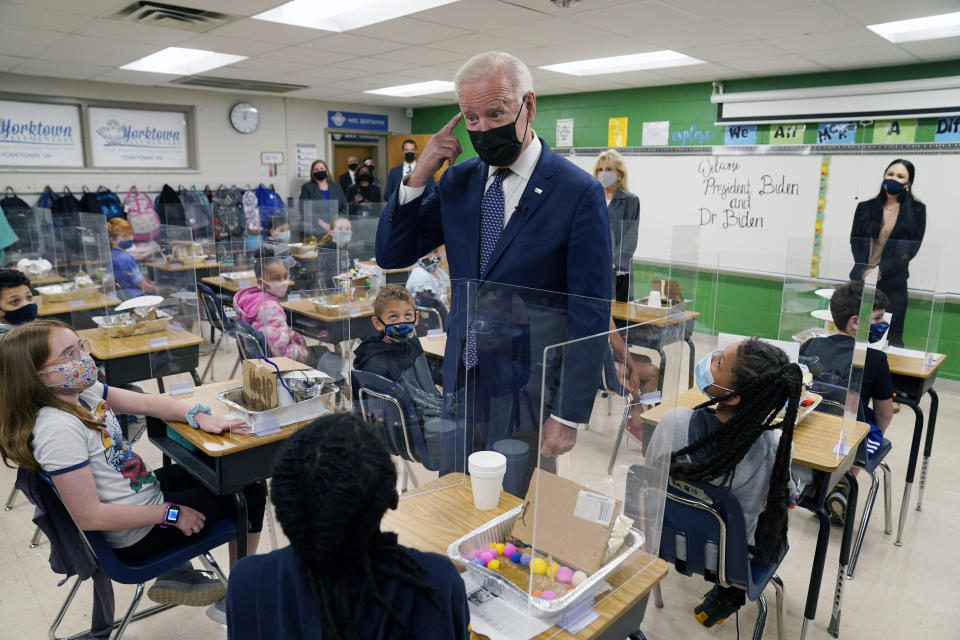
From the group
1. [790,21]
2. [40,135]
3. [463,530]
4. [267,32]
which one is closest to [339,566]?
[463,530]

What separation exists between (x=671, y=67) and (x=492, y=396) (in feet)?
17.3

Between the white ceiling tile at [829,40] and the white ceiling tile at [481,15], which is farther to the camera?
the white ceiling tile at [829,40]

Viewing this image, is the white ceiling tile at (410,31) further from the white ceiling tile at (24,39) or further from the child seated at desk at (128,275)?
the child seated at desk at (128,275)

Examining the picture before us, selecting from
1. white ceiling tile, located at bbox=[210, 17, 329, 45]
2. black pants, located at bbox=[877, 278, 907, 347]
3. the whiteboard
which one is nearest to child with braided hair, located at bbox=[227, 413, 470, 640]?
black pants, located at bbox=[877, 278, 907, 347]

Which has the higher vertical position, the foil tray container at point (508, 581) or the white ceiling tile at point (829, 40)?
the white ceiling tile at point (829, 40)

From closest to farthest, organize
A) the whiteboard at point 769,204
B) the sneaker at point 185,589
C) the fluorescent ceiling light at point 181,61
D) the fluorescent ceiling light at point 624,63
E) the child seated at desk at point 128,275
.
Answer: the sneaker at point 185,589
the child seated at desk at point 128,275
the whiteboard at point 769,204
the fluorescent ceiling light at point 624,63
the fluorescent ceiling light at point 181,61

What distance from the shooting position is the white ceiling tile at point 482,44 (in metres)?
4.81

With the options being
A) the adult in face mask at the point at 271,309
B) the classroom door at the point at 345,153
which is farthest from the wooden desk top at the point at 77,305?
the classroom door at the point at 345,153

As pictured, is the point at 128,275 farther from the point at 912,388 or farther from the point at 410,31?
the point at 912,388

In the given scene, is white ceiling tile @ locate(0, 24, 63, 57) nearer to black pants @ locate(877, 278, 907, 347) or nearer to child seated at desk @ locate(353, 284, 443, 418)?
child seated at desk @ locate(353, 284, 443, 418)

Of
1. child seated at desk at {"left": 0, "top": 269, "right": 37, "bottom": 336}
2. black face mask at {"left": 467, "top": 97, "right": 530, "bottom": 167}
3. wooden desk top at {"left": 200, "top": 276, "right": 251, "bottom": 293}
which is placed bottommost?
wooden desk top at {"left": 200, "top": 276, "right": 251, "bottom": 293}

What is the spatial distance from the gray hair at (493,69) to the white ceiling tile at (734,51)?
397 cm

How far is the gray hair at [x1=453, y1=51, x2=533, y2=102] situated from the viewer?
4.93 feet

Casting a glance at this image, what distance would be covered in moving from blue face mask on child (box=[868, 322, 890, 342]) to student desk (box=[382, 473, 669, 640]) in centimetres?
232
